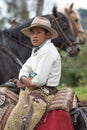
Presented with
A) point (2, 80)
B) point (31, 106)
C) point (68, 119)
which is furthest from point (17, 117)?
point (2, 80)

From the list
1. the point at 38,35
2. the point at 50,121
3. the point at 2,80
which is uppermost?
the point at 38,35

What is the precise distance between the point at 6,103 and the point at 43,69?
1.87 ft

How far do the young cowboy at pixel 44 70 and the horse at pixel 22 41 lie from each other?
320 centimetres

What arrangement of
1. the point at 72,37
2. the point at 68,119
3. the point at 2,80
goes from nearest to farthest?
1. the point at 68,119
2. the point at 2,80
3. the point at 72,37

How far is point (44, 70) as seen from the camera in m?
5.53

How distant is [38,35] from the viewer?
18.7 feet

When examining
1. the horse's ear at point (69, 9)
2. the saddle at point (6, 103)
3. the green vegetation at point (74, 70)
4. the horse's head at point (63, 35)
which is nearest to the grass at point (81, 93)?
the horse's head at point (63, 35)

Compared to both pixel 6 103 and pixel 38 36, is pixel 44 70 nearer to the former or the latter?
pixel 38 36

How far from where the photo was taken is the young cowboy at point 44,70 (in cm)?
539

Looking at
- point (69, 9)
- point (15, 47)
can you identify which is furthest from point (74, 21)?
point (15, 47)

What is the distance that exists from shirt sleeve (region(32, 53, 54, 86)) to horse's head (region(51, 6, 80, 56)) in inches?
168

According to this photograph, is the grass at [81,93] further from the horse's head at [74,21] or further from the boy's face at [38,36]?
the boy's face at [38,36]

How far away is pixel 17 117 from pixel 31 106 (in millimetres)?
194

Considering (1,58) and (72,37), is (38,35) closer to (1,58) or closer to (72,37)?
(1,58)
